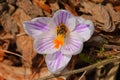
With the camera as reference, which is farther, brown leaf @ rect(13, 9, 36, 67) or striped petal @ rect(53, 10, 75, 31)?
brown leaf @ rect(13, 9, 36, 67)

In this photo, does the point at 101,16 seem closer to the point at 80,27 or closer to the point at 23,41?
the point at 80,27

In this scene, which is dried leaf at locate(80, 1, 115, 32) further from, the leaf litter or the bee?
the bee

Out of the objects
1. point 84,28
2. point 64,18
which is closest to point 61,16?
point 64,18

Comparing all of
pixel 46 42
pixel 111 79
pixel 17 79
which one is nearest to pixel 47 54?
pixel 46 42

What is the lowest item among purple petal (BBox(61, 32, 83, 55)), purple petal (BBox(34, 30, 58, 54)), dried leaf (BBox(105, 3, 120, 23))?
purple petal (BBox(34, 30, 58, 54))

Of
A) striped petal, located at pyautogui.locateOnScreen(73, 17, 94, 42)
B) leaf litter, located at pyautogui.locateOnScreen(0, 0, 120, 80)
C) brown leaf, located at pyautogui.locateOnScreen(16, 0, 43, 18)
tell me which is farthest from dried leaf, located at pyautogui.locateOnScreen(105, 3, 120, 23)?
brown leaf, located at pyautogui.locateOnScreen(16, 0, 43, 18)

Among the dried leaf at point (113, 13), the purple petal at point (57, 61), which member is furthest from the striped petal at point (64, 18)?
the dried leaf at point (113, 13)

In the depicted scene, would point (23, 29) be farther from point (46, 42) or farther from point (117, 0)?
point (117, 0)
